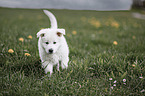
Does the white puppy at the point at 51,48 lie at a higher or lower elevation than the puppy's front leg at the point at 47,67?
higher

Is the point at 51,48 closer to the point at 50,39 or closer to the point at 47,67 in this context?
the point at 50,39

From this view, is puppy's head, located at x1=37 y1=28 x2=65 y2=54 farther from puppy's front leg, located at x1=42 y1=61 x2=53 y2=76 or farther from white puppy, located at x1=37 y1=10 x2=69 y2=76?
puppy's front leg, located at x1=42 y1=61 x2=53 y2=76

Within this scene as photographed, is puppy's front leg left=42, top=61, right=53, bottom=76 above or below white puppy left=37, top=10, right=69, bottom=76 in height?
below

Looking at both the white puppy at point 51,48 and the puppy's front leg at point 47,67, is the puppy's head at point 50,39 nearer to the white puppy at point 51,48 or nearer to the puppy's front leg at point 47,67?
the white puppy at point 51,48

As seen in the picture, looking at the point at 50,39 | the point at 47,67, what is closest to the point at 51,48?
the point at 50,39

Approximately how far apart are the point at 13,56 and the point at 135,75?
2159 millimetres

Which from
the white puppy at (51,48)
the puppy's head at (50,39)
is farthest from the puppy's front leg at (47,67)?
the puppy's head at (50,39)

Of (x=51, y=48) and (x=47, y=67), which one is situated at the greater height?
(x=51, y=48)

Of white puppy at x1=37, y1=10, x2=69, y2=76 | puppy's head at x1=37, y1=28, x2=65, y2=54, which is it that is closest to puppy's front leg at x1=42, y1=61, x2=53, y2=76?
white puppy at x1=37, y1=10, x2=69, y2=76

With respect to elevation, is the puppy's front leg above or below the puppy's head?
below

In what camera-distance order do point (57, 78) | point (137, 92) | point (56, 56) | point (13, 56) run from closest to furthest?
point (137, 92), point (57, 78), point (56, 56), point (13, 56)

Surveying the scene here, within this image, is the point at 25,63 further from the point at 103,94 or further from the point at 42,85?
the point at 103,94

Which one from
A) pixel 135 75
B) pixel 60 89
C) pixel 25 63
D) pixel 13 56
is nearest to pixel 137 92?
pixel 135 75

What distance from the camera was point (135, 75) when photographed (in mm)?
1971
